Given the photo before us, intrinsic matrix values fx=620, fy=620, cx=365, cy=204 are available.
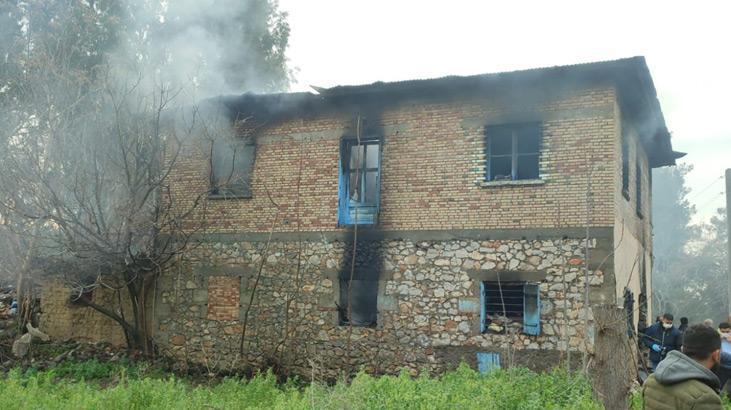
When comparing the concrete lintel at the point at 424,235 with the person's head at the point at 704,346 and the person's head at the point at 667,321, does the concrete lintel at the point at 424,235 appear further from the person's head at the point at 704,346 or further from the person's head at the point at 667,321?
the person's head at the point at 704,346

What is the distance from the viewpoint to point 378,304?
502 inches

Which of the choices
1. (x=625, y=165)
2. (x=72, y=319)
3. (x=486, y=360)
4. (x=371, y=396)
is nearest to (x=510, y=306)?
(x=486, y=360)

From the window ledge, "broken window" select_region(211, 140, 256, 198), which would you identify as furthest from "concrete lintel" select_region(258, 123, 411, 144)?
the window ledge

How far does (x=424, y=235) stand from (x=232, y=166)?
4.93 m

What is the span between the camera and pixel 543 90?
12031mm

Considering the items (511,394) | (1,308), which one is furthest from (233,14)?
(511,394)

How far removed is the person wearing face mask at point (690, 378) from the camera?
3650 millimetres

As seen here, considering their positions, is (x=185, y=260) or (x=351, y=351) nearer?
(x=351, y=351)

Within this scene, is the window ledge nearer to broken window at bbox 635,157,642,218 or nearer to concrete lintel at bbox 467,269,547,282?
concrete lintel at bbox 467,269,547,282

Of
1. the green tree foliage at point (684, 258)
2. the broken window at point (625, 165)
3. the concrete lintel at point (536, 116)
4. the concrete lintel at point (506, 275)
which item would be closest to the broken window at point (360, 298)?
the concrete lintel at point (506, 275)

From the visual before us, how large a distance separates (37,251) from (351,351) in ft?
26.9

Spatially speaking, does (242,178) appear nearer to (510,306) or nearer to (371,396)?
(510,306)

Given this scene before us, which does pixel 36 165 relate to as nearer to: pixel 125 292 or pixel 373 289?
pixel 125 292

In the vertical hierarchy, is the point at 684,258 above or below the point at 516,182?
below
